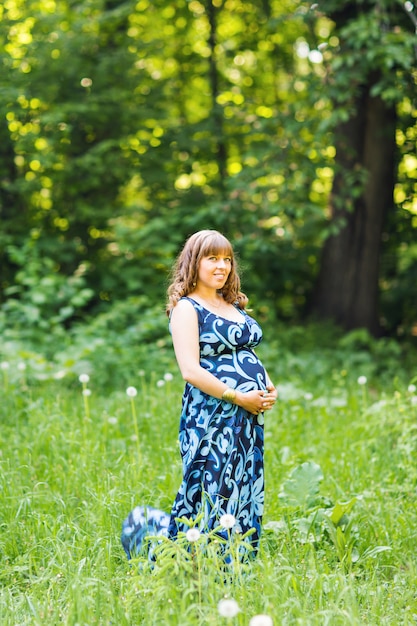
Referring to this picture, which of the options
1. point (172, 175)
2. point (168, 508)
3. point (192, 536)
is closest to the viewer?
point (192, 536)

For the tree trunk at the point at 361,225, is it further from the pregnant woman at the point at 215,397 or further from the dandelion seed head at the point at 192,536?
the dandelion seed head at the point at 192,536

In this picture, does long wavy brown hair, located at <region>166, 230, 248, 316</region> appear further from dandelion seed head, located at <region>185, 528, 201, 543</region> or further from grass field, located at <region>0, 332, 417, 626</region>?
grass field, located at <region>0, 332, 417, 626</region>

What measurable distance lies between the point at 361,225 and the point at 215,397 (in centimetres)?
A: 650

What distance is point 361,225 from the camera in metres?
8.94

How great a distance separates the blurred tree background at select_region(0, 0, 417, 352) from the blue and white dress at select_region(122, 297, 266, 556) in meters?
4.10

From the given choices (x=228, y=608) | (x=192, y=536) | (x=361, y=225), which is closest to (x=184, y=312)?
(x=192, y=536)

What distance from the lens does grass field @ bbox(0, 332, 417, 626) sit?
100 inches

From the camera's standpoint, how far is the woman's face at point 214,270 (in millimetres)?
3008

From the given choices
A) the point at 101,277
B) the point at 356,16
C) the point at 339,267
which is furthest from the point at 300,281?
the point at 356,16

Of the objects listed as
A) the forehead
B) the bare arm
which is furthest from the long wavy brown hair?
the bare arm

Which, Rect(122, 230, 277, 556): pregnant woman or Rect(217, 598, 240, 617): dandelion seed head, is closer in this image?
Rect(217, 598, 240, 617): dandelion seed head

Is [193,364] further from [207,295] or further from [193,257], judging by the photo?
[193,257]

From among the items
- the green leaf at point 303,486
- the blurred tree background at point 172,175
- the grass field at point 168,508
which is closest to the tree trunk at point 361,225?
the blurred tree background at point 172,175

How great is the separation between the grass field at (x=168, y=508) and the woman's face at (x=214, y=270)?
3.64ft
